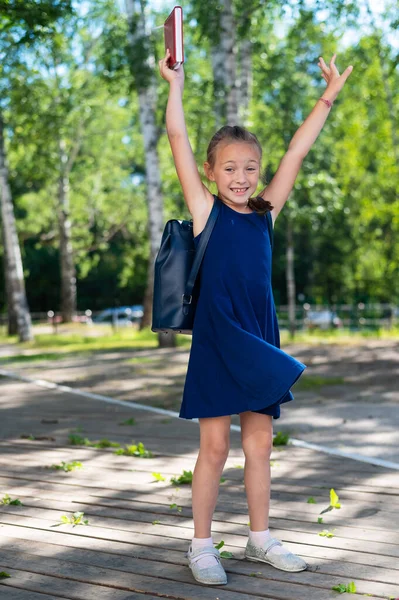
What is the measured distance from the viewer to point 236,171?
381 cm

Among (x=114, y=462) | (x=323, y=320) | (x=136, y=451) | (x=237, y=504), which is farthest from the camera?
(x=323, y=320)

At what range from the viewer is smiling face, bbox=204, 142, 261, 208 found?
150 inches

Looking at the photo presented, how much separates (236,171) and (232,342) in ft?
2.44

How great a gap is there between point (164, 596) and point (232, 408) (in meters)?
0.77

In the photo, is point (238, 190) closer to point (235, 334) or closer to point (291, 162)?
point (291, 162)

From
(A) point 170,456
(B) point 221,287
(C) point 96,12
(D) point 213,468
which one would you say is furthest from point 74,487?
(C) point 96,12

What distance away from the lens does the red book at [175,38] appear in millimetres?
3836

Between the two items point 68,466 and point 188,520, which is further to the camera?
point 68,466

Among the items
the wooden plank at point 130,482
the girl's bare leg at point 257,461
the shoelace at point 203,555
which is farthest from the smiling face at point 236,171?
the wooden plank at point 130,482

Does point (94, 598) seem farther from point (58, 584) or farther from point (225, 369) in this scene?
point (225, 369)

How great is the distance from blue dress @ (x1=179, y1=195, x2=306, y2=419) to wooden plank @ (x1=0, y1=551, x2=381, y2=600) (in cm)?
64

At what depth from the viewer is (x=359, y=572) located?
3.57 metres

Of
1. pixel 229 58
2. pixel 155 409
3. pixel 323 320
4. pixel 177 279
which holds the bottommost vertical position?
pixel 323 320

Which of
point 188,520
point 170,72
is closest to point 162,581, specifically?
point 188,520
